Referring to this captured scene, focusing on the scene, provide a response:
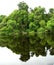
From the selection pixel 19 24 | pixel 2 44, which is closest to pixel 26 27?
pixel 19 24

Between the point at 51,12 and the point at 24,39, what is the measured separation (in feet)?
7.24

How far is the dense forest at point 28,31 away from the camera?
18.2 m

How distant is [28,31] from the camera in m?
18.6

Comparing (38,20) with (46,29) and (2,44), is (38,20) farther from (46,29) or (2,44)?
(2,44)

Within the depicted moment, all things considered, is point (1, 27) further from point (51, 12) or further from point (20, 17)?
point (51, 12)

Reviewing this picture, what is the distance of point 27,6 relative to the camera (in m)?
20.0

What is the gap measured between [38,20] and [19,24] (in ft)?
3.32

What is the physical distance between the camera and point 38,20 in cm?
1869

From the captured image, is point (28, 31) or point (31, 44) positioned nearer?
point (28, 31)

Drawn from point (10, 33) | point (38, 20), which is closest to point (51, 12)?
point (38, 20)

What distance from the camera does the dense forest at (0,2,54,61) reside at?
59.7ft

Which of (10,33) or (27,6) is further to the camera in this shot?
(27,6)

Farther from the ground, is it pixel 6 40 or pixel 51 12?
pixel 51 12

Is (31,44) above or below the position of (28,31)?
below
